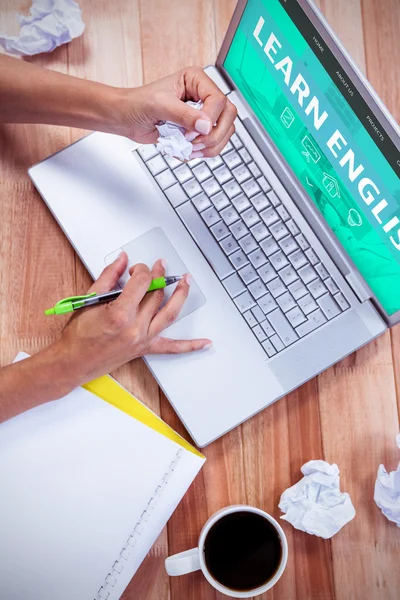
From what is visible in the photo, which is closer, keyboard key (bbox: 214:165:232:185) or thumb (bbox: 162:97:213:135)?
thumb (bbox: 162:97:213:135)

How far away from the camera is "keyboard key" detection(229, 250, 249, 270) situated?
79 centimetres

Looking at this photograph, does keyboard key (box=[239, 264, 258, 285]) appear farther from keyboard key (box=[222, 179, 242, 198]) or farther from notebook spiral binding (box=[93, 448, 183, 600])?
notebook spiral binding (box=[93, 448, 183, 600])

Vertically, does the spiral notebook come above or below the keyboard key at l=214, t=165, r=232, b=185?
below

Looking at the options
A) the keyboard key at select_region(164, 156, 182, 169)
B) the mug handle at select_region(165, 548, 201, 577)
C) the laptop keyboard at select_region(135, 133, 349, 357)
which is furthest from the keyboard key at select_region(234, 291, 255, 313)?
the mug handle at select_region(165, 548, 201, 577)

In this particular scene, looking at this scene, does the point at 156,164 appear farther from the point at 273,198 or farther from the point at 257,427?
the point at 257,427

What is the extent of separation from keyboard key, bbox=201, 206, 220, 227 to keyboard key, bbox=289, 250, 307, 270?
4.7 inches

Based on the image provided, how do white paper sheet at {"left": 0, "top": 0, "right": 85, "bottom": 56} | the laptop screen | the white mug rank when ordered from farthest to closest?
white paper sheet at {"left": 0, "top": 0, "right": 85, "bottom": 56} → the white mug → the laptop screen

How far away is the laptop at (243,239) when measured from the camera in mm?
750

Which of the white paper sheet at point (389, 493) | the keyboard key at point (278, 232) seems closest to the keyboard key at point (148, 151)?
the keyboard key at point (278, 232)

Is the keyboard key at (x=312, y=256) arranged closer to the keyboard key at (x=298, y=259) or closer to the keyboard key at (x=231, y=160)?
the keyboard key at (x=298, y=259)

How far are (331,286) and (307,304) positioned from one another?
1.7 inches

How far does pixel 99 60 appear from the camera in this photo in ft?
2.90

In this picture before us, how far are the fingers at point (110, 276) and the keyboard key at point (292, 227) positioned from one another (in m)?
0.24

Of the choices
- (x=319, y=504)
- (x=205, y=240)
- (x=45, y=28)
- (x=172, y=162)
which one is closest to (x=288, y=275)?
(x=205, y=240)
